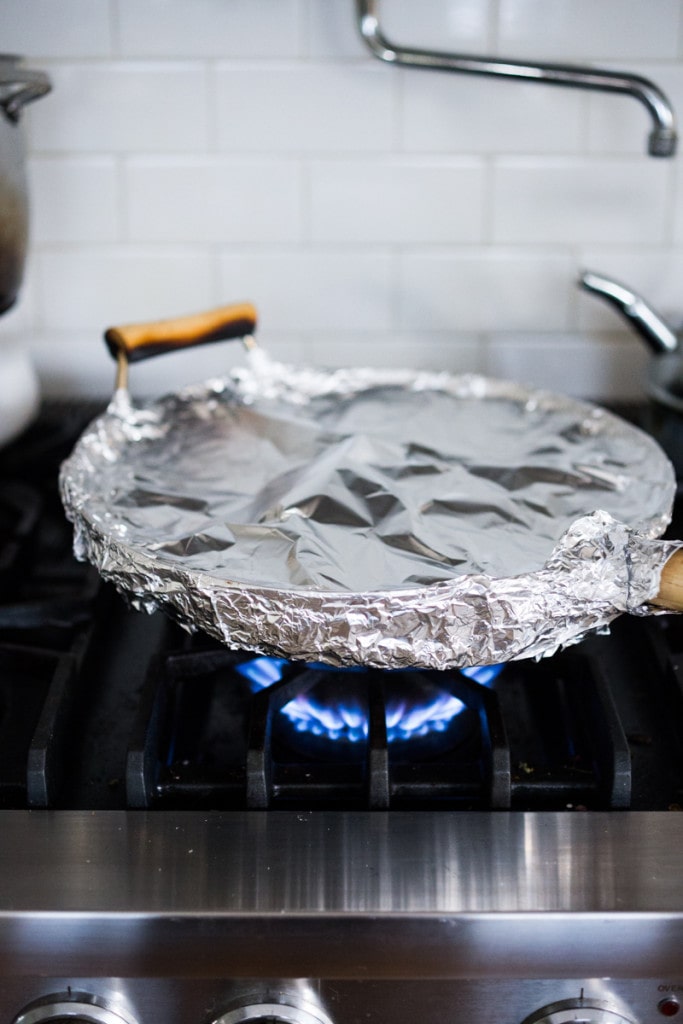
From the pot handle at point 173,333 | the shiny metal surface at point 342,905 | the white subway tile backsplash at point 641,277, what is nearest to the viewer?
the shiny metal surface at point 342,905

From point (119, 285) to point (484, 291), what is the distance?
330mm

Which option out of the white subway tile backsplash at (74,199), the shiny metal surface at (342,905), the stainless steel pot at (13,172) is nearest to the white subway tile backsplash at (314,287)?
the white subway tile backsplash at (74,199)

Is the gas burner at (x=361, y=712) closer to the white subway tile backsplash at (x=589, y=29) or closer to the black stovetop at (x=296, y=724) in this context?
the black stovetop at (x=296, y=724)

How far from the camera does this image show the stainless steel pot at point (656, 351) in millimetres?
755

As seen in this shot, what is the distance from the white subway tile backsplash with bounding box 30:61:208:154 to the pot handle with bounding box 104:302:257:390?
0.22m

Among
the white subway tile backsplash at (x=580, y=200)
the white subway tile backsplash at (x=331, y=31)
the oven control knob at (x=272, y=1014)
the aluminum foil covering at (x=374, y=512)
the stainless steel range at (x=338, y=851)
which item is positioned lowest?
the oven control knob at (x=272, y=1014)

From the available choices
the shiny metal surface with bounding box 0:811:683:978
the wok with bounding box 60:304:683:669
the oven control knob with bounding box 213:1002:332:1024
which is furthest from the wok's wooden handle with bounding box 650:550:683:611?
the oven control knob with bounding box 213:1002:332:1024

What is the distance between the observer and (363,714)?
539 millimetres

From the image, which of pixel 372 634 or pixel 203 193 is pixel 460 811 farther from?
pixel 203 193

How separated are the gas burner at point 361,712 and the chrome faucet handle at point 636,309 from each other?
0.36m

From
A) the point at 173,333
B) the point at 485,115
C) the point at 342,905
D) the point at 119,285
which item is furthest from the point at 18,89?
the point at 342,905

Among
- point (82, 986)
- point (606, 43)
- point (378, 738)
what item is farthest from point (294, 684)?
point (606, 43)

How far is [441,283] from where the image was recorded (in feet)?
2.93

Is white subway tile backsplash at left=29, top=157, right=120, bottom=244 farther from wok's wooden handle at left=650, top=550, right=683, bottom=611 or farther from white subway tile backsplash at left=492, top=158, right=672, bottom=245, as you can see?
wok's wooden handle at left=650, top=550, right=683, bottom=611
